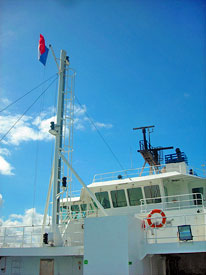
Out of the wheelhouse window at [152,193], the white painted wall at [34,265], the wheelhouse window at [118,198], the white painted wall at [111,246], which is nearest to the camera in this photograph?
the white painted wall at [111,246]

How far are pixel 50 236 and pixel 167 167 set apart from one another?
999 cm

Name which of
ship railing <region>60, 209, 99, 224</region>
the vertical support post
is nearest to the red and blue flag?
the vertical support post

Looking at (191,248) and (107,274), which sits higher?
(191,248)

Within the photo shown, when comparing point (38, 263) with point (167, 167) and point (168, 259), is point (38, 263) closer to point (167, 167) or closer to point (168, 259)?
point (168, 259)

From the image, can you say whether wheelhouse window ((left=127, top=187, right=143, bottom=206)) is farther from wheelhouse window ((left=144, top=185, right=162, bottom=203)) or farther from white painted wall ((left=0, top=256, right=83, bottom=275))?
white painted wall ((left=0, top=256, right=83, bottom=275))

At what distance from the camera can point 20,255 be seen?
12.6m

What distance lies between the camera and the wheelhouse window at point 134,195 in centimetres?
1717

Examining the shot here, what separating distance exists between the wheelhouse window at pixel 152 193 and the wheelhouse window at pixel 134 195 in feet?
1.23

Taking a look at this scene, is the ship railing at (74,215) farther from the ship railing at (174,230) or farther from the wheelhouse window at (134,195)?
the ship railing at (174,230)

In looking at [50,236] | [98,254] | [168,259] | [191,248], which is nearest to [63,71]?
[50,236]

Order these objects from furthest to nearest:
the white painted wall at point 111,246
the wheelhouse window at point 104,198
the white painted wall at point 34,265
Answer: the wheelhouse window at point 104,198, the white painted wall at point 34,265, the white painted wall at point 111,246

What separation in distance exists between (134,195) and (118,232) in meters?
7.01

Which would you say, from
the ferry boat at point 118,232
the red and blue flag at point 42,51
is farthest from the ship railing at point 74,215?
the red and blue flag at point 42,51

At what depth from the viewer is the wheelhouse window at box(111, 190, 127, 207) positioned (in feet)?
57.7
